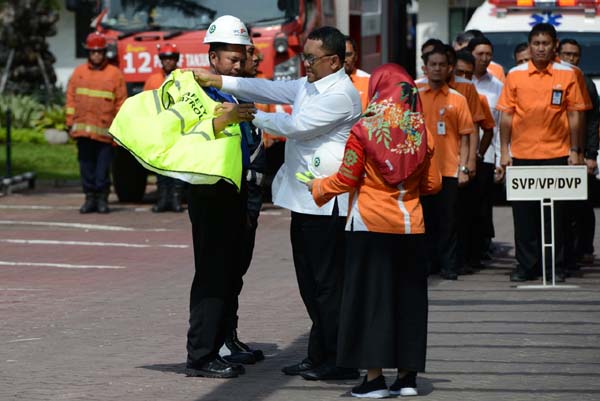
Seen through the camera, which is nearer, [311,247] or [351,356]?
[351,356]

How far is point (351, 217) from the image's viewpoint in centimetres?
807

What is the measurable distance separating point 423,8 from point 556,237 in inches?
679

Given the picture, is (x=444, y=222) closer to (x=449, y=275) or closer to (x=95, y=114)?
(x=449, y=275)

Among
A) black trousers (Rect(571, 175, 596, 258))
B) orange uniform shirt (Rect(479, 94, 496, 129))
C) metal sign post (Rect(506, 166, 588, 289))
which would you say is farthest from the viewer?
black trousers (Rect(571, 175, 596, 258))

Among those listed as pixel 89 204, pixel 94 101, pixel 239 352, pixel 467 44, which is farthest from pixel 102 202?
pixel 239 352

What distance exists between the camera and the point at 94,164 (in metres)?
18.5

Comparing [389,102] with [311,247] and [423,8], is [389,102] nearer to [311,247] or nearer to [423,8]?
[311,247]

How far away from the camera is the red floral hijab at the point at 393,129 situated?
7.83 m

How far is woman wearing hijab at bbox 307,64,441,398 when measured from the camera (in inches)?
309

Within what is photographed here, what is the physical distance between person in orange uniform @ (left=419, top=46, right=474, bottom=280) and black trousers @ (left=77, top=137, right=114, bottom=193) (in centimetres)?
610

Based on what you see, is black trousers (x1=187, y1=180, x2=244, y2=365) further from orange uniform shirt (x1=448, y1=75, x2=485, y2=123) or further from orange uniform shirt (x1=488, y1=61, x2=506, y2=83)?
orange uniform shirt (x1=488, y1=61, x2=506, y2=83)

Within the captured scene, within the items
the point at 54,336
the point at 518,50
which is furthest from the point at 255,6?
the point at 54,336

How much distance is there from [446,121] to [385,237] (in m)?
5.32

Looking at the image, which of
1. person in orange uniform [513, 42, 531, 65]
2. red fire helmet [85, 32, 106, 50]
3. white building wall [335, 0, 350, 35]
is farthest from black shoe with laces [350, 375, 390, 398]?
white building wall [335, 0, 350, 35]
